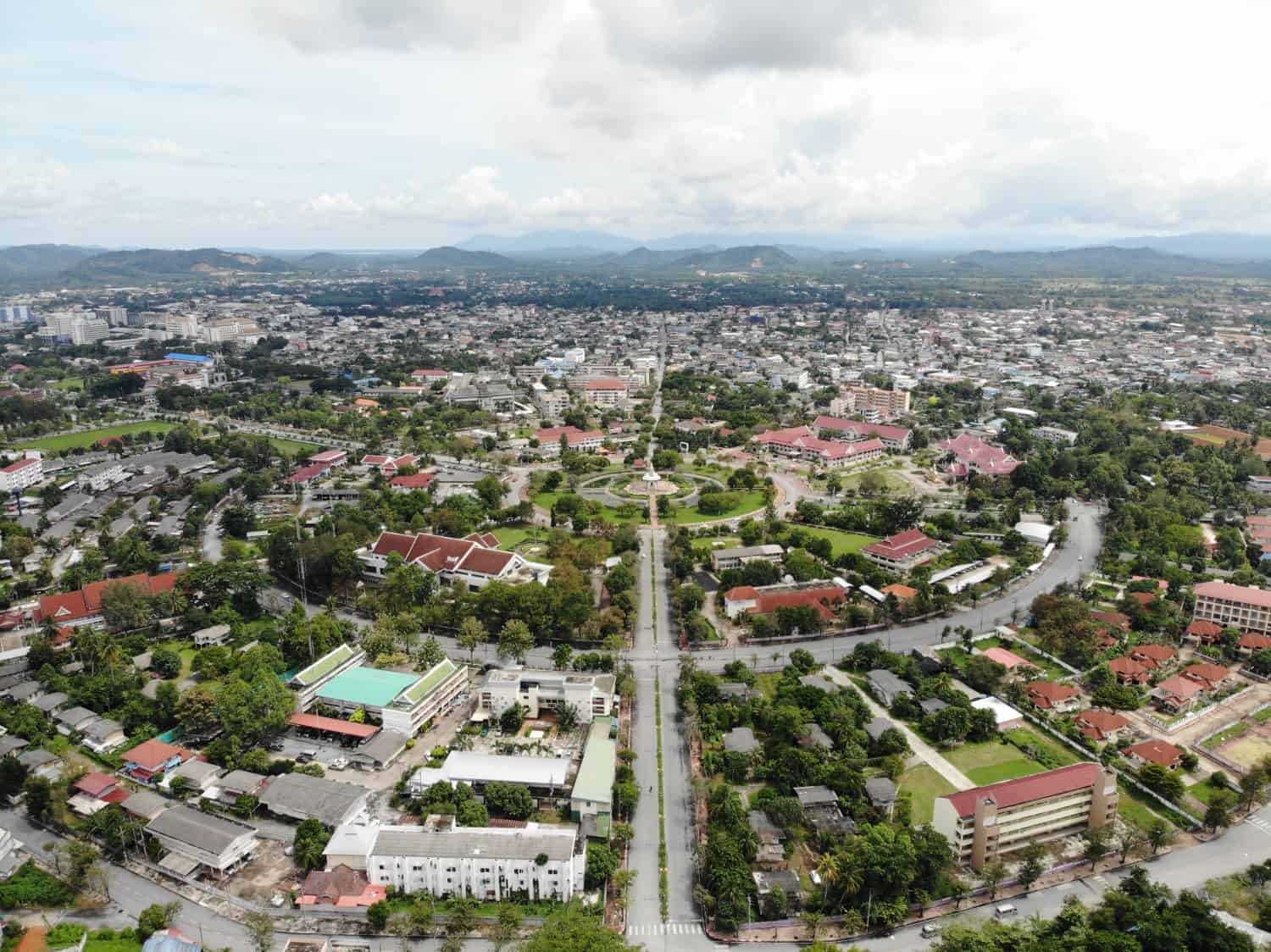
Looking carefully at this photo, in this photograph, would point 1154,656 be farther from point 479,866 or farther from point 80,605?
point 80,605

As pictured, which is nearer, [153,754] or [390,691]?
[153,754]

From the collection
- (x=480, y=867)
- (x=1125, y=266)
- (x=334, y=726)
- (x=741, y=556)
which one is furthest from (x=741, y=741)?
(x=1125, y=266)

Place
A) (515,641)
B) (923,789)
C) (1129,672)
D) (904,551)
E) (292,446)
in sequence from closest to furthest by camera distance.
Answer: (923,789) → (1129,672) → (515,641) → (904,551) → (292,446)

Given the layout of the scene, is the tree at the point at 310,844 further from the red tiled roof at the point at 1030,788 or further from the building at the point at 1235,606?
the building at the point at 1235,606

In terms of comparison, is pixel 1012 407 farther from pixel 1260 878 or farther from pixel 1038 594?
pixel 1260 878

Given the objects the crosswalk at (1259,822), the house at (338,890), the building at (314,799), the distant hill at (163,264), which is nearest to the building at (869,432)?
the crosswalk at (1259,822)

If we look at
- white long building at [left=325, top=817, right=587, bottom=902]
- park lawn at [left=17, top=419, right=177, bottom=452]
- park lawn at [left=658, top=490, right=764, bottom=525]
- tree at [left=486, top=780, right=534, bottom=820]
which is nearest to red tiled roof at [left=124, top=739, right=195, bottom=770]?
white long building at [left=325, top=817, right=587, bottom=902]
